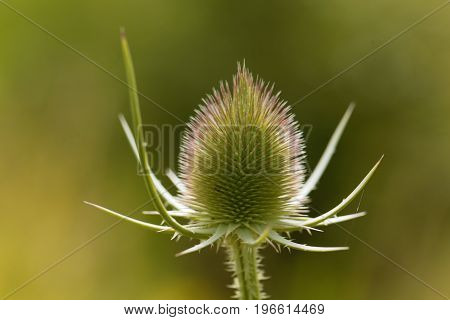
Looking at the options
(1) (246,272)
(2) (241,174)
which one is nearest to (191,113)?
(2) (241,174)

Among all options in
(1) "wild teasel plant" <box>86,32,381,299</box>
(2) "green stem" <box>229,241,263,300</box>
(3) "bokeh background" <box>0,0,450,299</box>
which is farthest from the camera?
(3) "bokeh background" <box>0,0,450,299</box>

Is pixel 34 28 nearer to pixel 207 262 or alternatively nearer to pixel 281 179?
pixel 207 262

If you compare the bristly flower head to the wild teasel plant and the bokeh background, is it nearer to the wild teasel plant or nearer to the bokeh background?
the wild teasel plant

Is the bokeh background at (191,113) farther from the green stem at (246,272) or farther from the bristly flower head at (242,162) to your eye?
the green stem at (246,272)

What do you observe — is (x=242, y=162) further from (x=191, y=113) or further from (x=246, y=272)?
(x=191, y=113)

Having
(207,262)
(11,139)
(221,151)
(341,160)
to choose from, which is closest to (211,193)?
(221,151)

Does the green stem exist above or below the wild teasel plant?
below

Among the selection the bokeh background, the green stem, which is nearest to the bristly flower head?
the green stem
